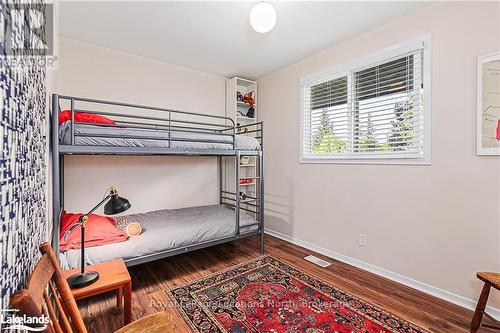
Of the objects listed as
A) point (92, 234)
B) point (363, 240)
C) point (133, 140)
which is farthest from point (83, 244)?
point (363, 240)

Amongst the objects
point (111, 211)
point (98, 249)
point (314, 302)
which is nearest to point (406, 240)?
point (314, 302)

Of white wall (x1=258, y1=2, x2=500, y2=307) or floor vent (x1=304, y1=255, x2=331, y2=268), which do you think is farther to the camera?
floor vent (x1=304, y1=255, x2=331, y2=268)

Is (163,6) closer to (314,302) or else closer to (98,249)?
(98,249)

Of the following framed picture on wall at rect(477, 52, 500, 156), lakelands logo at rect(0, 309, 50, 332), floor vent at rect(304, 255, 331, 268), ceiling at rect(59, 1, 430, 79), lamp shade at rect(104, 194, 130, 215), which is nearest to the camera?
lakelands logo at rect(0, 309, 50, 332)

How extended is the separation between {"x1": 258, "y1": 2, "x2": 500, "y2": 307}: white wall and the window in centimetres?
10

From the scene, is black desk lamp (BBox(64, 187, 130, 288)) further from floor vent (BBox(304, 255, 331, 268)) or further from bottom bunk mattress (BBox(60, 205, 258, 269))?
floor vent (BBox(304, 255, 331, 268))

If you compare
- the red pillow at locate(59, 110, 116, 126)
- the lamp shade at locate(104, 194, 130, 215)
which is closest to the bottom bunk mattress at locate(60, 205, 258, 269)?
the lamp shade at locate(104, 194, 130, 215)

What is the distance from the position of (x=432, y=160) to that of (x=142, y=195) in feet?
10.7

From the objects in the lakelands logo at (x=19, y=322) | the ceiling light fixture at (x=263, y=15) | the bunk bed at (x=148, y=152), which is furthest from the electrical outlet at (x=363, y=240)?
the lakelands logo at (x=19, y=322)

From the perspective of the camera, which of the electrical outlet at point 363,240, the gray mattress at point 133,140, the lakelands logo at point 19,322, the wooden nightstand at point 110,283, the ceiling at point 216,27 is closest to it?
the lakelands logo at point 19,322

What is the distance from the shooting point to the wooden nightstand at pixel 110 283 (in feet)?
4.77

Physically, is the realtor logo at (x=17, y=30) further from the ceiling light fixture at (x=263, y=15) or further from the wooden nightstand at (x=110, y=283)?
the ceiling light fixture at (x=263, y=15)

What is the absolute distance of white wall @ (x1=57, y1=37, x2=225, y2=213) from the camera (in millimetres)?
2670

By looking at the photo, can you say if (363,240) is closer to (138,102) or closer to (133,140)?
(133,140)
